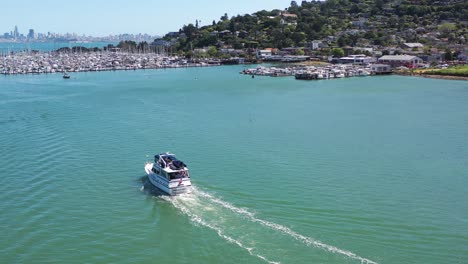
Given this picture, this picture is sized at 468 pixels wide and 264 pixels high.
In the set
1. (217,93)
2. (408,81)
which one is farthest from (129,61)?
(408,81)

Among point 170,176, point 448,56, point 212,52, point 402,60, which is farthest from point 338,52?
point 170,176

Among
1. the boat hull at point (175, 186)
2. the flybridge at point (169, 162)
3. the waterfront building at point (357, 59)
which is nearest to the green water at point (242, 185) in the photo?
the boat hull at point (175, 186)

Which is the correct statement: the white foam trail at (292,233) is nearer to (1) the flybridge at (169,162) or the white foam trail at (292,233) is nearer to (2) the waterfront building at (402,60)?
(1) the flybridge at (169,162)

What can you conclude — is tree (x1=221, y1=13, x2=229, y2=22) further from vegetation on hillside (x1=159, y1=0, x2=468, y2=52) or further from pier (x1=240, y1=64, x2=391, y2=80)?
pier (x1=240, y1=64, x2=391, y2=80)

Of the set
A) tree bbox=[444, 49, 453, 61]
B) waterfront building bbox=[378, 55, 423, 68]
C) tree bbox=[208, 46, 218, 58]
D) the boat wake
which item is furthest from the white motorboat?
tree bbox=[208, 46, 218, 58]

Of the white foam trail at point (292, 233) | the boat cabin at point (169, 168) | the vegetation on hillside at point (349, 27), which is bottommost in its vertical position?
the white foam trail at point (292, 233)

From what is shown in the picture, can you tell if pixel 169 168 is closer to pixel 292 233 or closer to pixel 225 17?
pixel 292 233

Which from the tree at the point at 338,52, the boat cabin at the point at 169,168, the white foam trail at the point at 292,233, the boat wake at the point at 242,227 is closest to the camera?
the white foam trail at the point at 292,233
